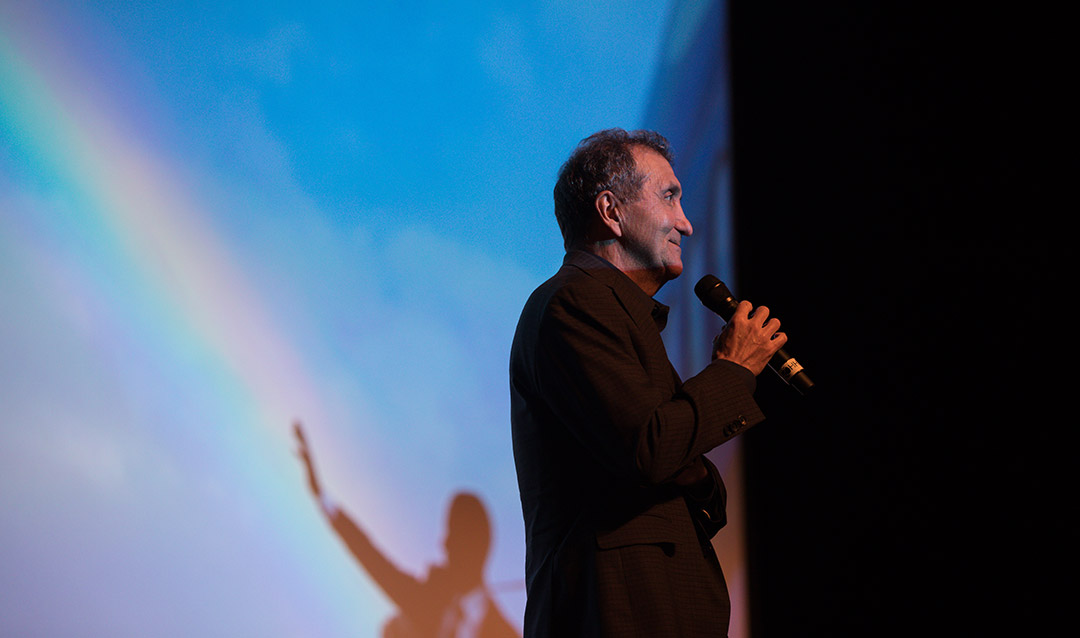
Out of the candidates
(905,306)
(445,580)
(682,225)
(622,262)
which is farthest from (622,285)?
(905,306)

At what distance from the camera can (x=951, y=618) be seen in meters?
2.05

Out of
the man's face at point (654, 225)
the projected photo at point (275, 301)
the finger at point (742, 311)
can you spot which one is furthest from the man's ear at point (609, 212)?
the projected photo at point (275, 301)

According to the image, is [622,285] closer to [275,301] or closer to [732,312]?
[732,312]

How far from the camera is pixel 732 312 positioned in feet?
4.74

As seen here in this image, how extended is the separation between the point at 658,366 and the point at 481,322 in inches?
36.2

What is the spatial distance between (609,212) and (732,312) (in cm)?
29

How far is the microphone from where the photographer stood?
1.34 meters

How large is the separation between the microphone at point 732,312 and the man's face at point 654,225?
0.07 m

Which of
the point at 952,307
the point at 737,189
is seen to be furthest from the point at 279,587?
the point at 952,307

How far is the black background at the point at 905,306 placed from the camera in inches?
82.5

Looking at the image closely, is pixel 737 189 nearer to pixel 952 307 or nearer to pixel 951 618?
pixel 952 307

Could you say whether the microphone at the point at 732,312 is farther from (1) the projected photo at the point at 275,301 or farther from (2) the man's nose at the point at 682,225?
(1) the projected photo at the point at 275,301

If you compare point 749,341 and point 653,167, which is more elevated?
point 653,167

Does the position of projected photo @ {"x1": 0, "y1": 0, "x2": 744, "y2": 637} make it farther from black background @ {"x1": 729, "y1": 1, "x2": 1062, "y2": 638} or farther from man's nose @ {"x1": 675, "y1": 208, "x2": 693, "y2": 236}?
man's nose @ {"x1": 675, "y1": 208, "x2": 693, "y2": 236}
